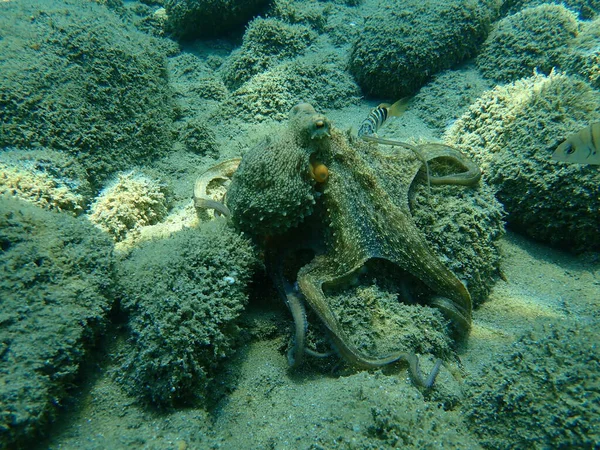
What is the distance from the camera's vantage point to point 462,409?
2125 millimetres

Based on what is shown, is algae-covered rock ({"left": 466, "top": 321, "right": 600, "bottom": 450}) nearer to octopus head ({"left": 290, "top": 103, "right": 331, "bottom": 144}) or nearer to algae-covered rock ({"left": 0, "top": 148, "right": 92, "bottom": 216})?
octopus head ({"left": 290, "top": 103, "right": 331, "bottom": 144})

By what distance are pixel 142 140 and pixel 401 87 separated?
4.18 m

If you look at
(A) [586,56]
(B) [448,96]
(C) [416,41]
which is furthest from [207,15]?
(A) [586,56]

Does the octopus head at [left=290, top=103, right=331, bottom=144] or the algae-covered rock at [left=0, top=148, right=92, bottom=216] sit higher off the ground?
the octopus head at [left=290, top=103, right=331, bottom=144]

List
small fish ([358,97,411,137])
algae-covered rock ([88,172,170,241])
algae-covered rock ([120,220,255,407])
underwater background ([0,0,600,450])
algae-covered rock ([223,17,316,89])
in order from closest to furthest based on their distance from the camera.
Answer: underwater background ([0,0,600,450]), algae-covered rock ([120,220,255,407]), algae-covered rock ([88,172,170,241]), small fish ([358,97,411,137]), algae-covered rock ([223,17,316,89])

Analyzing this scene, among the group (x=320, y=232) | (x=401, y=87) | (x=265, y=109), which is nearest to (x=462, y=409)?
(x=320, y=232)

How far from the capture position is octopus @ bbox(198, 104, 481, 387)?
2.35 m

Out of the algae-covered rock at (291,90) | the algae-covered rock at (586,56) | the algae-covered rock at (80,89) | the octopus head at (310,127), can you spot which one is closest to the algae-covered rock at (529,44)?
the algae-covered rock at (586,56)

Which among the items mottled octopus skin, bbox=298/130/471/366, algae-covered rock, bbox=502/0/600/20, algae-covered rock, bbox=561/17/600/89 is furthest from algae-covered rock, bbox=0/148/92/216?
algae-covered rock, bbox=502/0/600/20

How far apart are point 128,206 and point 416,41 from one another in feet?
16.2

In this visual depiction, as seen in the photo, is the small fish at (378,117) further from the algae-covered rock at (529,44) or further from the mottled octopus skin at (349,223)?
the algae-covered rock at (529,44)

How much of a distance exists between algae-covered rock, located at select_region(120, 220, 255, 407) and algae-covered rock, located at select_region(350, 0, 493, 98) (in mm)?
4353

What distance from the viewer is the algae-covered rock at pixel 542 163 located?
129 inches

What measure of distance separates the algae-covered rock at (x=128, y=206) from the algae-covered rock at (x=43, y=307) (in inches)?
41.0
